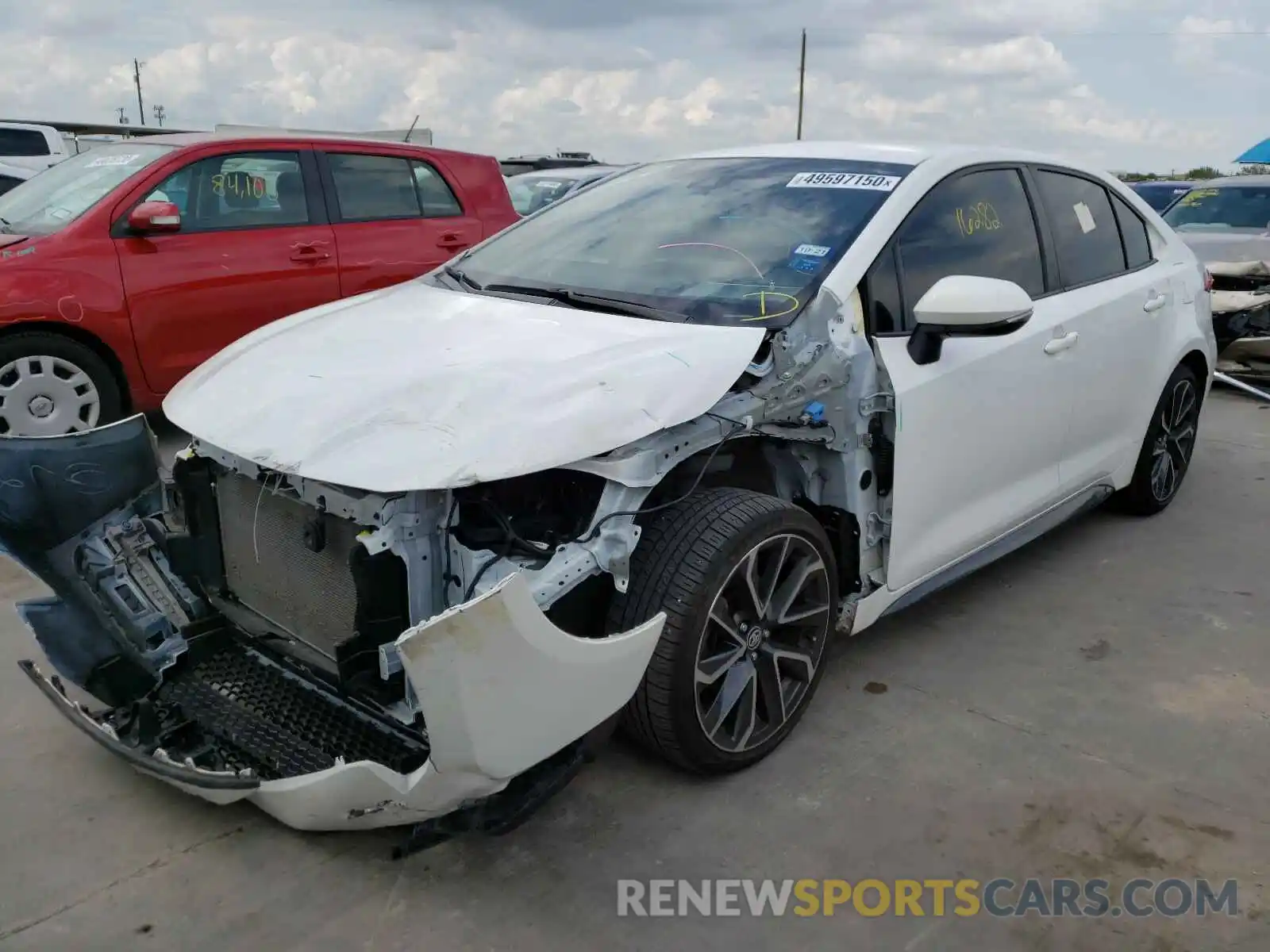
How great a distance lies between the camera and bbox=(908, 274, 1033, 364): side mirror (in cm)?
289

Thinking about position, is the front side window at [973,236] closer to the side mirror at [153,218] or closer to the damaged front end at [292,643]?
the damaged front end at [292,643]

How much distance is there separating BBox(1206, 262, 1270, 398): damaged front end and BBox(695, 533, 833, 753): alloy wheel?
5.78m

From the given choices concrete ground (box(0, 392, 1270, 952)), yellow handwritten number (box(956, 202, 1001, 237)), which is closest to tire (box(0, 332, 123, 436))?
concrete ground (box(0, 392, 1270, 952))

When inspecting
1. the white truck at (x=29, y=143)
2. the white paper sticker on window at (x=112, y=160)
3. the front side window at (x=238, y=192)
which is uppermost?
the white truck at (x=29, y=143)

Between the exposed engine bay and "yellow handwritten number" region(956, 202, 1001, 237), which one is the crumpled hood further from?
the exposed engine bay

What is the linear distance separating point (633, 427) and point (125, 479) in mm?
1596

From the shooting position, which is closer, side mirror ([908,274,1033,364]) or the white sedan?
the white sedan

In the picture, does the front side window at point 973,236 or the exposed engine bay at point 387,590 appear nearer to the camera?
the exposed engine bay at point 387,590

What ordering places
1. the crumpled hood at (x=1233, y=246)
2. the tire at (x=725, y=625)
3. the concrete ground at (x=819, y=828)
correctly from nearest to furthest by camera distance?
the concrete ground at (x=819, y=828) < the tire at (x=725, y=625) < the crumpled hood at (x=1233, y=246)

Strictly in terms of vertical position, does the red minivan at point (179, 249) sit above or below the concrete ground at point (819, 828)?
above

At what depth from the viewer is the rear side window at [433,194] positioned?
6.76 metres

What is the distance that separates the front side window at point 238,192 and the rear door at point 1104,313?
424 cm

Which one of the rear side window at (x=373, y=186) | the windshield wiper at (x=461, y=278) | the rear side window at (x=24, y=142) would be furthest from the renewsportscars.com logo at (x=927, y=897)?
the rear side window at (x=24, y=142)

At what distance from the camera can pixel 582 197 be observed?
4.00 m
